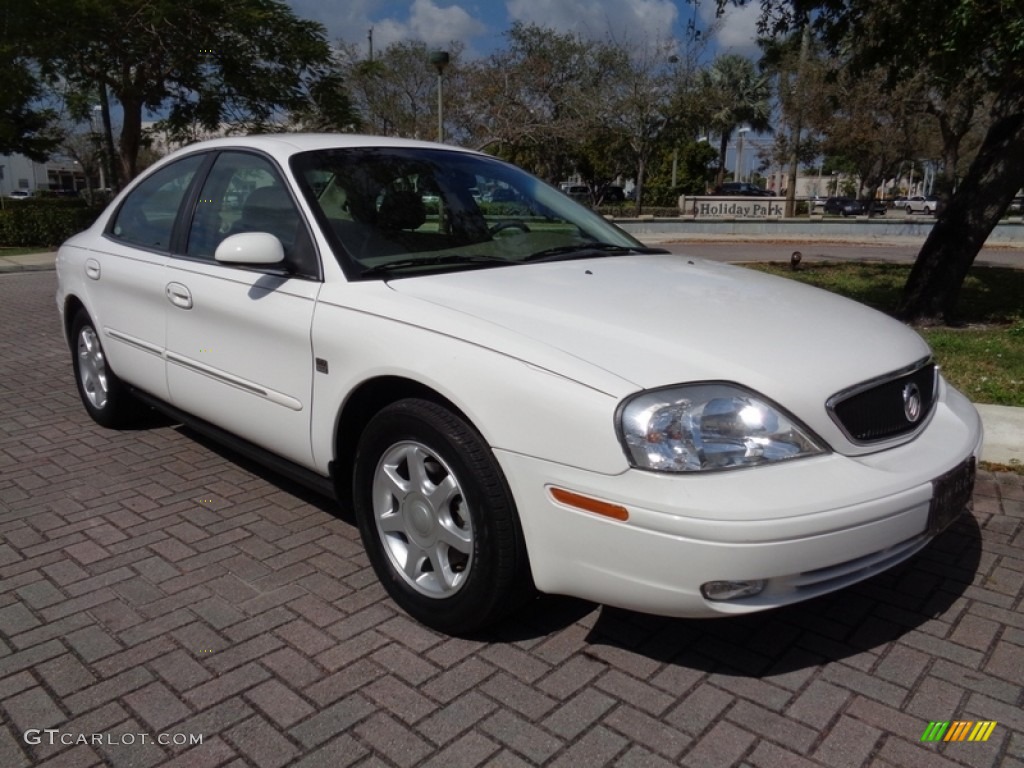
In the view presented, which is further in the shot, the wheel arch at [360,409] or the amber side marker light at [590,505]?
the wheel arch at [360,409]

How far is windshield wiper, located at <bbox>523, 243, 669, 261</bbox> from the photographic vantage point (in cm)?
353

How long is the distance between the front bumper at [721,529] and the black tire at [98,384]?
336 cm

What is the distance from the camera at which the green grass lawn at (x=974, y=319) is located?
19.5 feet

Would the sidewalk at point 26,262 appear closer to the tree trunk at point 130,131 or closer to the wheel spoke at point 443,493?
the tree trunk at point 130,131

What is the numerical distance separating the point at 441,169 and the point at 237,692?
94.7 inches

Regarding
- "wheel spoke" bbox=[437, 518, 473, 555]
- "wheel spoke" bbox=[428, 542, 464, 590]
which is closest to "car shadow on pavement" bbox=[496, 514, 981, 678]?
"wheel spoke" bbox=[428, 542, 464, 590]

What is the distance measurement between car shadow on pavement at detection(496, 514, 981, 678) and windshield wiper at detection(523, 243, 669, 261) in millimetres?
1381

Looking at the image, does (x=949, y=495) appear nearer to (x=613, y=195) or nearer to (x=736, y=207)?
(x=736, y=207)

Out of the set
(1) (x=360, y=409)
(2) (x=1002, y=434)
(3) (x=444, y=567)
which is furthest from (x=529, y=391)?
(2) (x=1002, y=434)

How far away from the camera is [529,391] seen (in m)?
2.43

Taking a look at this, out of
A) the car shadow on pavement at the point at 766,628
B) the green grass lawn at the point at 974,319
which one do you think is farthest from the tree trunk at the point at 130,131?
the car shadow on pavement at the point at 766,628

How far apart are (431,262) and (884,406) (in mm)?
1705

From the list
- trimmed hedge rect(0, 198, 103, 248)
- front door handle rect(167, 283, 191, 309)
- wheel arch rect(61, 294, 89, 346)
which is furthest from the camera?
trimmed hedge rect(0, 198, 103, 248)

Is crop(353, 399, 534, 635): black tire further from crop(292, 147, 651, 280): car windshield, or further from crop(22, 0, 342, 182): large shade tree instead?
crop(22, 0, 342, 182): large shade tree
